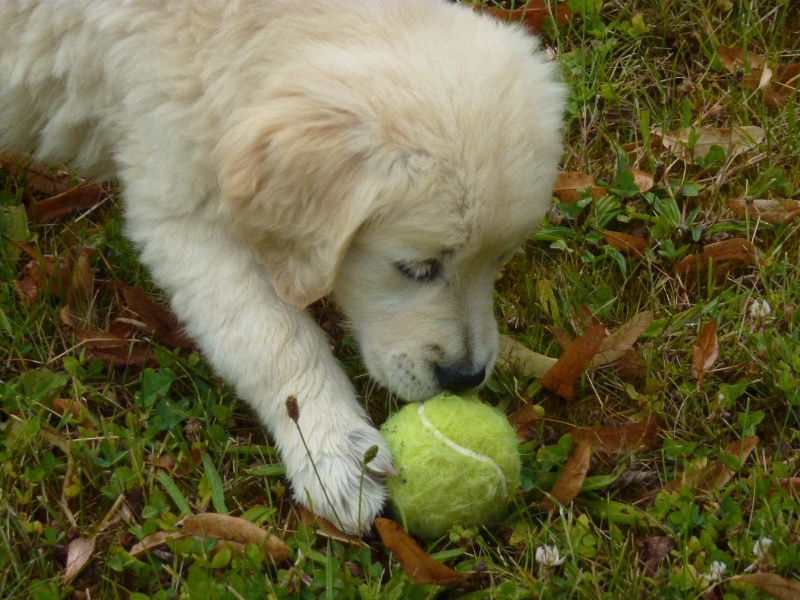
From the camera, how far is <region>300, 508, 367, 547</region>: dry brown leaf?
7.52ft

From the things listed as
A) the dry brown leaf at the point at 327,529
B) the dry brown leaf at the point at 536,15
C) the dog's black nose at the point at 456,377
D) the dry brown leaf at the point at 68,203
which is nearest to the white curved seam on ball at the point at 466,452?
the dog's black nose at the point at 456,377

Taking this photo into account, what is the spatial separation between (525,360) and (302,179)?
90 centimetres

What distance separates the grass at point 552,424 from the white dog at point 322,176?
0.19 m

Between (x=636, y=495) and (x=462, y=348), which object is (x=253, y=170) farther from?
(x=636, y=495)

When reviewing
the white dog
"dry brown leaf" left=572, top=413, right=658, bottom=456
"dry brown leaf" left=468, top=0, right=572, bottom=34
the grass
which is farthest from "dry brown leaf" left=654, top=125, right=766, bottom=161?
"dry brown leaf" left=572, top=413, right=658, bottom=456

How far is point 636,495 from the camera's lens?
8.12 ft

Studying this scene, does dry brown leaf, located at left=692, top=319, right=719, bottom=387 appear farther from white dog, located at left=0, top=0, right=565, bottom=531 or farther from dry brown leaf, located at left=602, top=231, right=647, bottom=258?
white dog, located at left=0, top=0, right=565, bottom=531

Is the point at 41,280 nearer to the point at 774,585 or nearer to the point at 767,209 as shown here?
the point at 774,585

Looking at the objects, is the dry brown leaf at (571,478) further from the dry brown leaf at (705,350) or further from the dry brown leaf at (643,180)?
the dry brown leaf at (643,180)

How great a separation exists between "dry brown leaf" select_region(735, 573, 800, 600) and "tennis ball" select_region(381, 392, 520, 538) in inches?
21.8

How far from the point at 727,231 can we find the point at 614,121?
2.42 feet

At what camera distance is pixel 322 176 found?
7.63 feet

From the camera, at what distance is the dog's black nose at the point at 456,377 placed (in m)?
2.42

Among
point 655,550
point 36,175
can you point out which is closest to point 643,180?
point 655,550
